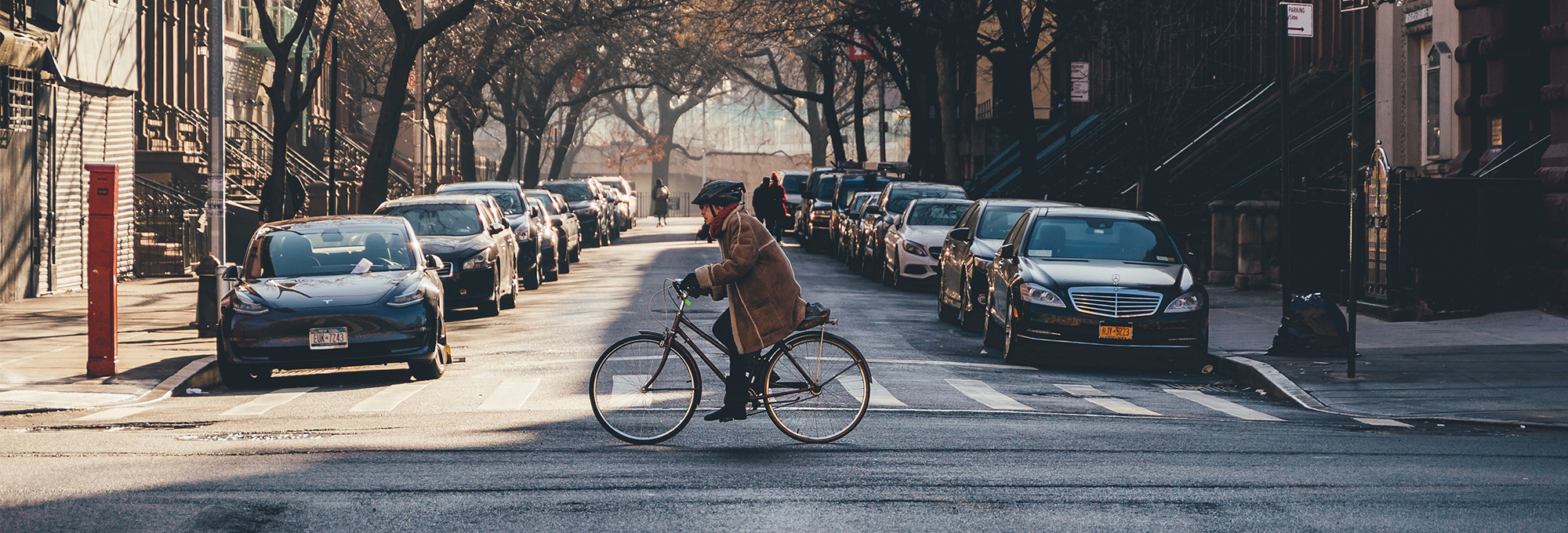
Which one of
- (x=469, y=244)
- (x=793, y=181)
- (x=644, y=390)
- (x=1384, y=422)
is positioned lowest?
(x=1384, y=422)

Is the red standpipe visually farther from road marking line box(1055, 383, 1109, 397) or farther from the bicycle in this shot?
road marking line box(1055, 383, 1109, 397)

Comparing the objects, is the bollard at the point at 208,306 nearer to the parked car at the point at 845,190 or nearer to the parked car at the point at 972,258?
the parked car at the point at 972,258

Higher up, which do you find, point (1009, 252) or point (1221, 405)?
point (1009, 252)

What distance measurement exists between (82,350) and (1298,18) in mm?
12119

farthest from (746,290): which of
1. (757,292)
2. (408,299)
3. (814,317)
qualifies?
(408,299)

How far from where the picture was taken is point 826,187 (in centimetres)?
4012

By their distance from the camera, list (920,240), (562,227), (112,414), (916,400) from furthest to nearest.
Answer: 1. (562,227)
2. (920,240)
3. (916,400)
4. (112,414)

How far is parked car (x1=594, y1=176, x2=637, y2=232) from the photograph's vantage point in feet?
181

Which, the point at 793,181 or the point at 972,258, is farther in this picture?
the point at 793,181

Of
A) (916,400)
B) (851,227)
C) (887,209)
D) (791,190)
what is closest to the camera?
(916,400)

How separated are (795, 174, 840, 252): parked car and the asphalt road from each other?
80.8 ft

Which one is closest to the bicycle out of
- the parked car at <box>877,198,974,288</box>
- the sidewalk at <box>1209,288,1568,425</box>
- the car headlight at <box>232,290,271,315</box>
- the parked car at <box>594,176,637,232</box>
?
the sidewalk at <box>1209,288,1568,425</box>

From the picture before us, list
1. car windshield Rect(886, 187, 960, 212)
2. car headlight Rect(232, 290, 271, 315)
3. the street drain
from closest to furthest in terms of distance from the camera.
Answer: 1. the street drain
2. car headlight Rect(232, 290, 271, 315)
3. car windshield Rect(886, 187, 960, 212)

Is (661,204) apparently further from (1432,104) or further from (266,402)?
(266,402)
